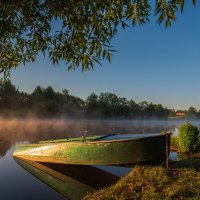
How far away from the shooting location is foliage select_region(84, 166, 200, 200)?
8.82 metres

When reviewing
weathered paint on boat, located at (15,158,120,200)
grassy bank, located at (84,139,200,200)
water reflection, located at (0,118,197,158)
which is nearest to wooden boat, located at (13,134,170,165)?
grassy bank, located at (84,139,200,200)

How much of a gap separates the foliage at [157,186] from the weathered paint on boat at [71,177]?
2252 mm

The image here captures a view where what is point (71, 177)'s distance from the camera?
15.2 metres

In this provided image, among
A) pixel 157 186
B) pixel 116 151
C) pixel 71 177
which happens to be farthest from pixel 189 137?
pixel 157 186

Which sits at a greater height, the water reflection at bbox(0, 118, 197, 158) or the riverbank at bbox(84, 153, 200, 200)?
the riverbank at bbox(84, 153, 200, 200)

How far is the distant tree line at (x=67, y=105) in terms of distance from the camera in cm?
10300

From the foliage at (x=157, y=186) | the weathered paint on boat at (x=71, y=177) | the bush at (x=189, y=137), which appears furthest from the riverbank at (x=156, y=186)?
the bush at (x=189, y=137)

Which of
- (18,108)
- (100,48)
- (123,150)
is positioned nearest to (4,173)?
(123,150)

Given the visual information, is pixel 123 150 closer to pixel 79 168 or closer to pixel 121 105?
pixel 79 168

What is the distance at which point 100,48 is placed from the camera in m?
6.70

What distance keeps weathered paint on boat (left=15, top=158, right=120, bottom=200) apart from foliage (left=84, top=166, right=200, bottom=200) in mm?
2252

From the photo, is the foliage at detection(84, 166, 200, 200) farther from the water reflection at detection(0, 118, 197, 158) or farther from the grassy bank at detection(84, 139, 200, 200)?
the water reflection at detection(0, 118, 197, 158)

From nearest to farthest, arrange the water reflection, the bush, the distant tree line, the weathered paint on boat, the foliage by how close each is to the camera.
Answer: the foliage, the weathered paint on boat, the bush, the water reflection, the distant tree line

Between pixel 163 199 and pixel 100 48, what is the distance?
16.7 feet
